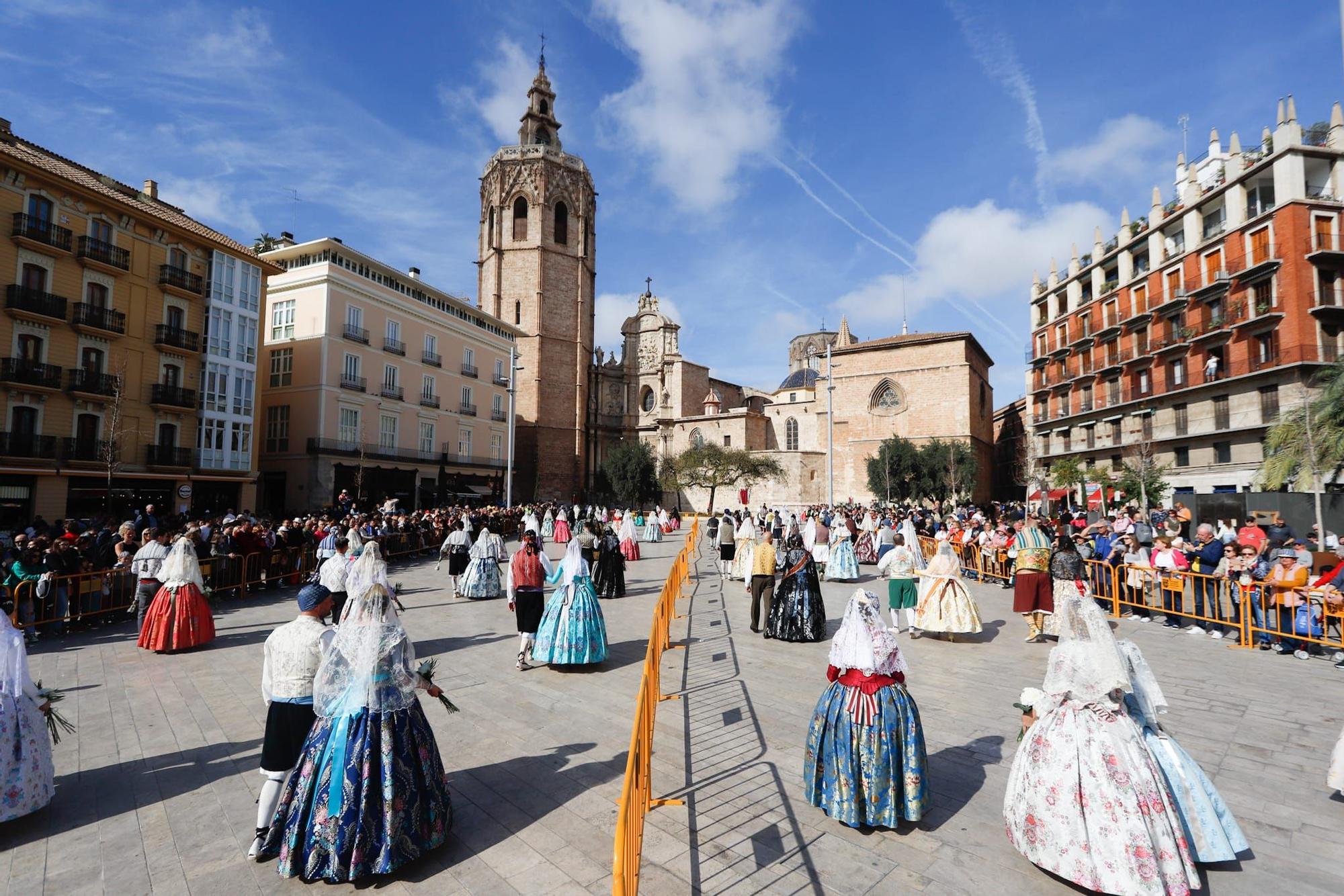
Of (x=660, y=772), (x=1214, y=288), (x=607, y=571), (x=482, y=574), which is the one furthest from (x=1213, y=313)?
(x=660, y=772)

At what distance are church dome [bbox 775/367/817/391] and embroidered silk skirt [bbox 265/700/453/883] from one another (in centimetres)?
6127

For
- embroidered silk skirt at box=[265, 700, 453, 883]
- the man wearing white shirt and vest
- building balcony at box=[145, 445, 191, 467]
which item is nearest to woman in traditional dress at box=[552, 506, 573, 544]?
building balcony at box=[145, 445, 191, 467]

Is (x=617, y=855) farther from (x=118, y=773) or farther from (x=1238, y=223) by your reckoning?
(x=1238, y=223)

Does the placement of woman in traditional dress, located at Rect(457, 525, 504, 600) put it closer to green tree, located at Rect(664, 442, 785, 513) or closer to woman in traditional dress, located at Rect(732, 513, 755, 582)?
woman in traditional dress, located at Rect(732, 513, 755, 582)

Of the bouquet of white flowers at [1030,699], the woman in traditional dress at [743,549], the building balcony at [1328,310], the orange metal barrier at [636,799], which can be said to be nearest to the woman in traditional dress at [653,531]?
the woman in traditional dress at [743,549]

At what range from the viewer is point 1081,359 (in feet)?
128

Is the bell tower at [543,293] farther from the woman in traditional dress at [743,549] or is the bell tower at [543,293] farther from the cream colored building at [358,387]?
the woman in traditional dress at [743,549]

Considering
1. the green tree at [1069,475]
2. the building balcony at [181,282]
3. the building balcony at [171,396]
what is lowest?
the green tree at [1069,475]

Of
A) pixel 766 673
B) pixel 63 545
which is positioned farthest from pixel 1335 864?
pixel 63 545

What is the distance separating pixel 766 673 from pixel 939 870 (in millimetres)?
4210

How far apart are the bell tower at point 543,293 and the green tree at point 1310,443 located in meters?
42.1

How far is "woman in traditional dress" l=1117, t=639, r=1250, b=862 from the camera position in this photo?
3682mm

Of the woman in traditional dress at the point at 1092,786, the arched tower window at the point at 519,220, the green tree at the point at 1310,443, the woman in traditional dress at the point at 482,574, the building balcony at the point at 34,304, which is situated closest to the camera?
the woman in traditional dress at the point at 1092,786

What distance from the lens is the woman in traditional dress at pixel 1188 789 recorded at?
145 inches
